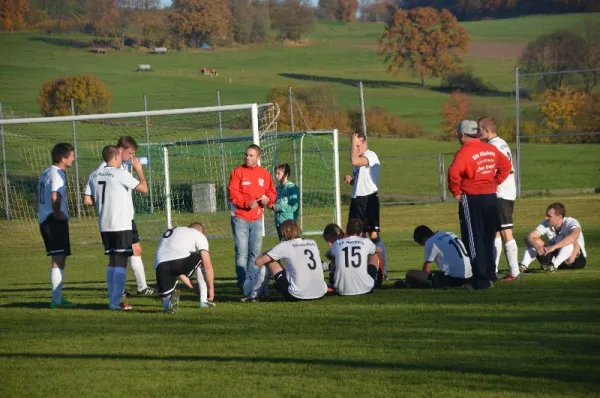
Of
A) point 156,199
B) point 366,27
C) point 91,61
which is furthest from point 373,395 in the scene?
point 366,27

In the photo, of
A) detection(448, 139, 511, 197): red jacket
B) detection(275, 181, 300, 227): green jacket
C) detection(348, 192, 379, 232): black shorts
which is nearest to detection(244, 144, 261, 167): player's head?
detection(275, 181, 300, 227): green jacket

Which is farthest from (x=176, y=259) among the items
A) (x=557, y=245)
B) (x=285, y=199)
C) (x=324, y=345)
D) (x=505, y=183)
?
(x=557, y=245)

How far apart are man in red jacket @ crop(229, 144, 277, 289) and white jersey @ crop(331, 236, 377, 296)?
4.49 ft

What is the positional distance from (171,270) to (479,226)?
3507mm

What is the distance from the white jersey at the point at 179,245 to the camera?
1125 cm

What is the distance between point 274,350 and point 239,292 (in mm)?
4325

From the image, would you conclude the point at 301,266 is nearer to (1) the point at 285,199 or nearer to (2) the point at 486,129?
(1) the point at 285,199

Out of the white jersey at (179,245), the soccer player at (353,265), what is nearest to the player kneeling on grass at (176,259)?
the white jersey at (179,245)

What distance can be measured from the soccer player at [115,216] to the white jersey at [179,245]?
2.20 ft

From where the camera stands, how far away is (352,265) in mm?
11836

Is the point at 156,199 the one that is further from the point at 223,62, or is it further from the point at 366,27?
the point at 366,27

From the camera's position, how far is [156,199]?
27125 mm

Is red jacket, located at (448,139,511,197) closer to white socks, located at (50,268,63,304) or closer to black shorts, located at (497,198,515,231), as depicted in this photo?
black shorts, located at (497,198,515,231)

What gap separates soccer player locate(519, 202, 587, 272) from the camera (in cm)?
1394
